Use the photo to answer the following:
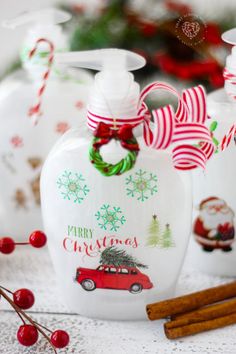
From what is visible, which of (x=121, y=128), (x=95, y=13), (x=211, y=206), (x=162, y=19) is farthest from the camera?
(x=95, y=13)

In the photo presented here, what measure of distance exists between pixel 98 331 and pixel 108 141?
197 millimetres

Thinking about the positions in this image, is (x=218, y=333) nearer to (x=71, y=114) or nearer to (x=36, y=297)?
(x=36, y=297)

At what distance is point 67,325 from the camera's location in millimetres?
771

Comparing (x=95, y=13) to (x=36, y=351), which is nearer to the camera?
(x=36, y=351)

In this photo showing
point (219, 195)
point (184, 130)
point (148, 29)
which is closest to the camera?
point (184, 130)

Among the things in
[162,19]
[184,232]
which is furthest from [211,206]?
[162,19]

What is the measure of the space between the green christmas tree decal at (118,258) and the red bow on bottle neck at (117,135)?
0.11 m

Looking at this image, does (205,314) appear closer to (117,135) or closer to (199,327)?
(199,327)

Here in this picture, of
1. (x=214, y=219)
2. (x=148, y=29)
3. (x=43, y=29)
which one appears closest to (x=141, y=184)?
(x=214, y=219)

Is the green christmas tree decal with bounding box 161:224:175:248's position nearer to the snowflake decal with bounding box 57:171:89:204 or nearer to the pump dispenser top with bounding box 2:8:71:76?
the snowflake decal with bounding box 57:171:89:204

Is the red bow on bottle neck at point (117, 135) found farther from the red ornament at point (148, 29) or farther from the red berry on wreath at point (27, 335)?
the red ornament at point (148, 29)

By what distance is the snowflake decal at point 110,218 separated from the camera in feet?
2.38

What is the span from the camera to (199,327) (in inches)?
29.6

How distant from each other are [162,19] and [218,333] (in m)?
0.47
